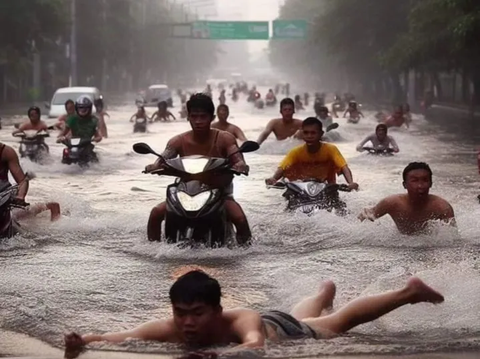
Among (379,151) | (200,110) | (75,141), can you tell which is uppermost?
(200,110)

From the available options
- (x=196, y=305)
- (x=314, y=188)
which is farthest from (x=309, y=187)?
(x=196, y=305)

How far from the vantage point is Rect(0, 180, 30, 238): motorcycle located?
9.16 meters

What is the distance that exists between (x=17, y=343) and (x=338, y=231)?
193 inches

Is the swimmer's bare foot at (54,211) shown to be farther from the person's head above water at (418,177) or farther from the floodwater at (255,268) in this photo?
the person's head above water at (418,177)

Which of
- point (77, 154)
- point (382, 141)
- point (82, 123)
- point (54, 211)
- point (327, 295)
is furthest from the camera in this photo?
point (382, 141)

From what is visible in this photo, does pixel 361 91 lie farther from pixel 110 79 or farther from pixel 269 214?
pixel 269 214

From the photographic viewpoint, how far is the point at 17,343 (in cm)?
590

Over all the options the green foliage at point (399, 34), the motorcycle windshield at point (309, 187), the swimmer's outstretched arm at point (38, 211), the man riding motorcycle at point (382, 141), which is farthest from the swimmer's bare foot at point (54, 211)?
the green foliage at point (399, 34)

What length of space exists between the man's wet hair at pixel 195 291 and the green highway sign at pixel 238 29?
3225 inches

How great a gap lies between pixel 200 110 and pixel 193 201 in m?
0.79

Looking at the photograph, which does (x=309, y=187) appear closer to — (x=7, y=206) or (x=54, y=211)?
(x=54, y=211)

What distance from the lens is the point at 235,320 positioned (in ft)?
16.4

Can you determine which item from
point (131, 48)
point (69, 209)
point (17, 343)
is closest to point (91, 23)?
point (131, 48)

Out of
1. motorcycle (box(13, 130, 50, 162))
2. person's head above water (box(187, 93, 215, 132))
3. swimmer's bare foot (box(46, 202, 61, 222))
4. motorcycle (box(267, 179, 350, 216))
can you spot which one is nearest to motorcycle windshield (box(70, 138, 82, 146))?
motorcycle (box(13, 130, 50, 162))
